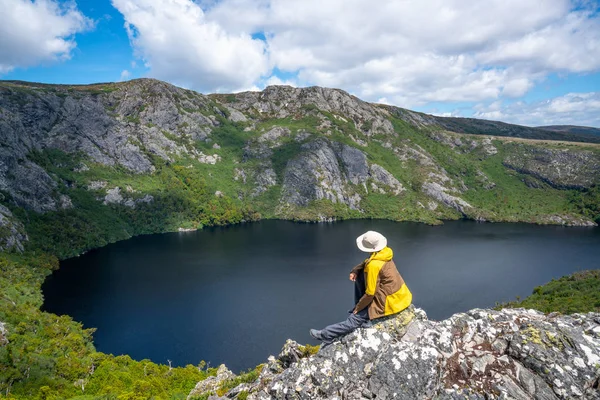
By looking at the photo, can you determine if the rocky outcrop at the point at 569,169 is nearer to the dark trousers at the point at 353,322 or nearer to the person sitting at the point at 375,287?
the person sitting at the point at 375,287

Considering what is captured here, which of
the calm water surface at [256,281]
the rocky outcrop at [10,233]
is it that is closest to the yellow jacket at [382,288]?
the calm water surface at [256,281]

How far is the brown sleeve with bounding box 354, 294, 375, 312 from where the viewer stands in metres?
11.0

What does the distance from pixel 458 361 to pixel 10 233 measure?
115861 mm

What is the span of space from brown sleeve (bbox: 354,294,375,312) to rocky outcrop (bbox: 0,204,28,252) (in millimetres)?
107988

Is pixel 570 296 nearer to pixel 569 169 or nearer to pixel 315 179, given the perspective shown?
pixel 315 179

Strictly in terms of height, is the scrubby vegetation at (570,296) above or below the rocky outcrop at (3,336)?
below

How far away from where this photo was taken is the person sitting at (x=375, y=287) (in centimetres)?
1074

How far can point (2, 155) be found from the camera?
374ft

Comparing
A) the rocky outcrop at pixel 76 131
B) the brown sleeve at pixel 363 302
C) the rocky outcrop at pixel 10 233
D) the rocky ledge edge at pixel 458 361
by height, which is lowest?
the rocky outcrop at pixel 10 233

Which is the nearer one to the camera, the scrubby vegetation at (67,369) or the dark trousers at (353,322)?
the dark trousers at (353,322)

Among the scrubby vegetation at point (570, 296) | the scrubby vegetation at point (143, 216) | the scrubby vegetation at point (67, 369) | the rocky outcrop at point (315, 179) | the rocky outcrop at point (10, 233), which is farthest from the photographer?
the rocky outcrop at point (315, 179)

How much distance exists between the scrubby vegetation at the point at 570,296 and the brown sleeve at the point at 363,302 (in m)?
45.9

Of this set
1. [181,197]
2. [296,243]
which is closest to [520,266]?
[296,243]

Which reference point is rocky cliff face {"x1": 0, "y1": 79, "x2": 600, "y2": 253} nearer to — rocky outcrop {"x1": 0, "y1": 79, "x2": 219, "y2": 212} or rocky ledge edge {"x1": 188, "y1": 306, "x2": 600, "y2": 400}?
rocky outcrop {"x1": 0, "y1": 79, "x2": 219, "y2": 212}
